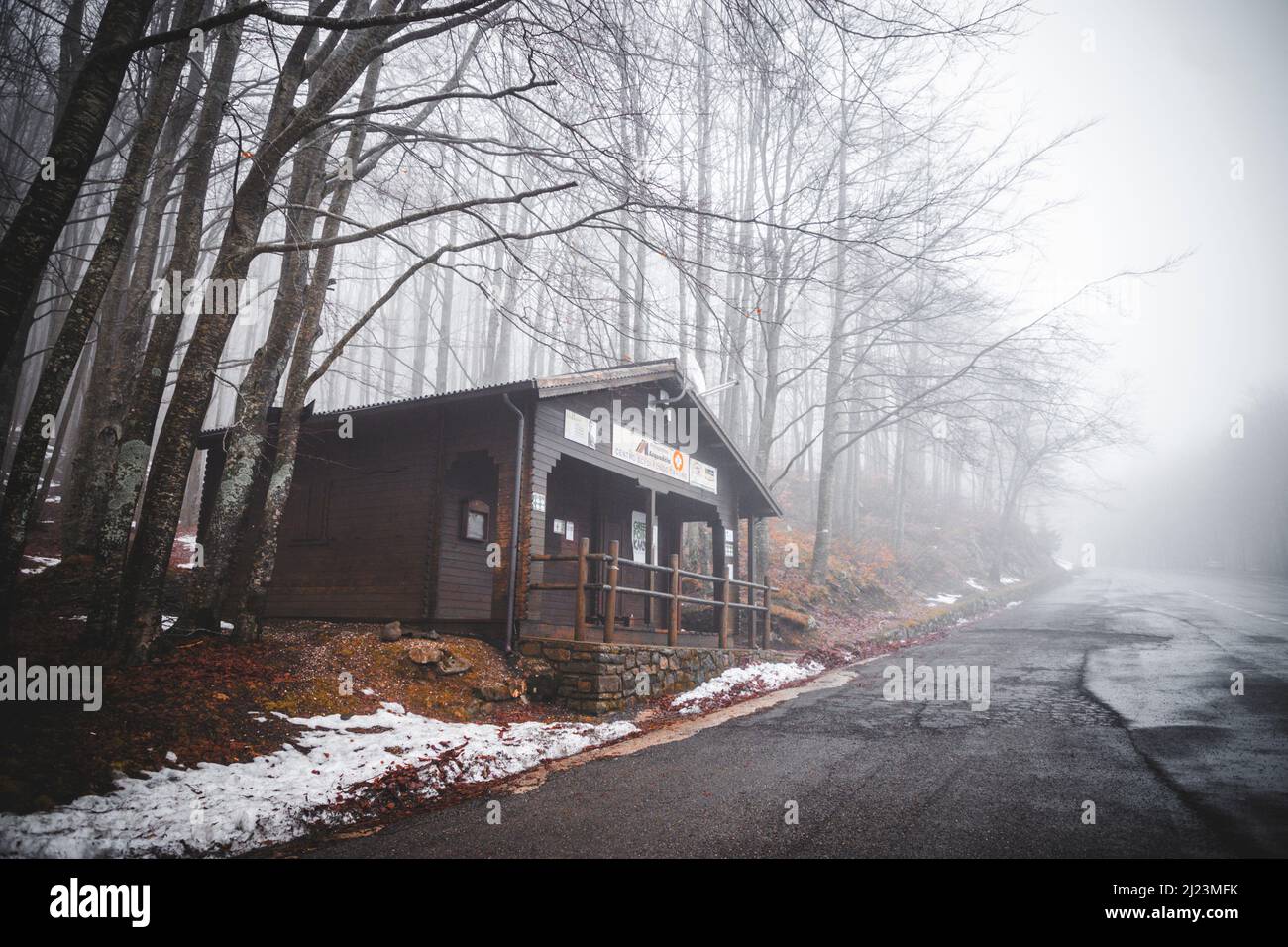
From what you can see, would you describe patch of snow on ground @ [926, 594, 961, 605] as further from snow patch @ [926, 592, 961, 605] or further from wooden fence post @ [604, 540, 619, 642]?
wooden fence post @ [604, 540, 619, 642]

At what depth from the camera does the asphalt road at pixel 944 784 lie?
14.1 ft

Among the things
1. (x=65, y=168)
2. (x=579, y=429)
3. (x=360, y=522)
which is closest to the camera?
(x=65, y=168)

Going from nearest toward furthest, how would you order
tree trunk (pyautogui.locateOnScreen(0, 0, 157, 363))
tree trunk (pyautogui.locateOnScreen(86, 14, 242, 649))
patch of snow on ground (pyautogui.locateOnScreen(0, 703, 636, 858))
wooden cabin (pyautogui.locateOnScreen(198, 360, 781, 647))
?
patch of snow on ground (pyautogui.locateOnScreen(0, 703, 636, 858)), tree trunk (pyautogui.locateOnScreen(0, 0, 157, 363)), tree trunk (pyautogui.locateOnScreen(86, 14, 242, 649)), wooden cabin (pyautogui.locateOnScreen(198, 360, 781, 647))

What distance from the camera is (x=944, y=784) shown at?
550 cm

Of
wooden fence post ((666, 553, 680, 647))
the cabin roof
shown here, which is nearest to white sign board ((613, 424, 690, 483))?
the cabin roof

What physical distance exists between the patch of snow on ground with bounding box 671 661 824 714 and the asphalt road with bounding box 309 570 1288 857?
140 cm

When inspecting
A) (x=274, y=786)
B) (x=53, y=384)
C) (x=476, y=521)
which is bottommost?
(x=274, y=786)

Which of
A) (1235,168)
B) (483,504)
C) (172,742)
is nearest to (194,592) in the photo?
(172,742)

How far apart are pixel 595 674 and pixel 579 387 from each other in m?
4.77

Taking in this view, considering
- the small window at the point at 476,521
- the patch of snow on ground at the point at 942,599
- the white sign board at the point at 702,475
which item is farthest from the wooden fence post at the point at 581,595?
the patch of snow on ground at the point at 942,599

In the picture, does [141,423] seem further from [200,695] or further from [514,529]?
[514,529]

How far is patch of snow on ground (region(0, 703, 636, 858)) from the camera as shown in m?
4.27

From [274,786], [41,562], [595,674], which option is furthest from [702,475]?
[41,562]

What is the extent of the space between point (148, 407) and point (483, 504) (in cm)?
645
